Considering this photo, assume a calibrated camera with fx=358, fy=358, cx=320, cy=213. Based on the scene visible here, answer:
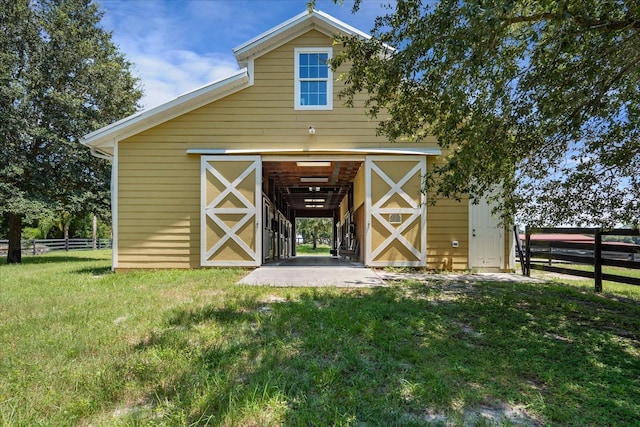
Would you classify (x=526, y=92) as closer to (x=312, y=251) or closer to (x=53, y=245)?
(x=53, y=245)

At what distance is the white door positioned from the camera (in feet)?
26.2

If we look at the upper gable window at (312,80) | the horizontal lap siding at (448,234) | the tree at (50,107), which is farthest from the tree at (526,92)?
the tree at (50,107)

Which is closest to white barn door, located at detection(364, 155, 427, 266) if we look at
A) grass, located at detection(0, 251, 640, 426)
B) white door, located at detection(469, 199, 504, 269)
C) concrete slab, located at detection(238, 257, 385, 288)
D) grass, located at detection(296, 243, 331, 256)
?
concrete slab, located at detection(238, 257, 385, 288)

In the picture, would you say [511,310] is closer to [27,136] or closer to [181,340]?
[181,340]

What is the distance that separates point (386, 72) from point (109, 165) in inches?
523

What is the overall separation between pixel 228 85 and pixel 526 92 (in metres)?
5.95

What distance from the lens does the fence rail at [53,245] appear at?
18311mm

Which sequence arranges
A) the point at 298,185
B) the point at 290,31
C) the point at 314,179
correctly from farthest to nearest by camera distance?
the point at 298,185 → the point at 314,179 → the point at 290,31

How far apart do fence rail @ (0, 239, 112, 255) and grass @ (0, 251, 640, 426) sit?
17517 mm

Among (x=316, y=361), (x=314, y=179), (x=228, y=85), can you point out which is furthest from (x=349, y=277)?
(x=314, y=179)

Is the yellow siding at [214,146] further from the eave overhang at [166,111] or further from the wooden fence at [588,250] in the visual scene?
the wooden fence at [588,250]

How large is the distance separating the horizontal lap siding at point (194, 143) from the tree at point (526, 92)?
323 cm

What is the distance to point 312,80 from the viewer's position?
26.4ft

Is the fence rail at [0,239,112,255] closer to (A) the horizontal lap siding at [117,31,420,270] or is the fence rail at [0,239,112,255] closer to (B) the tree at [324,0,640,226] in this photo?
(A) the horizontal lap siding at [117,31,420,270]
